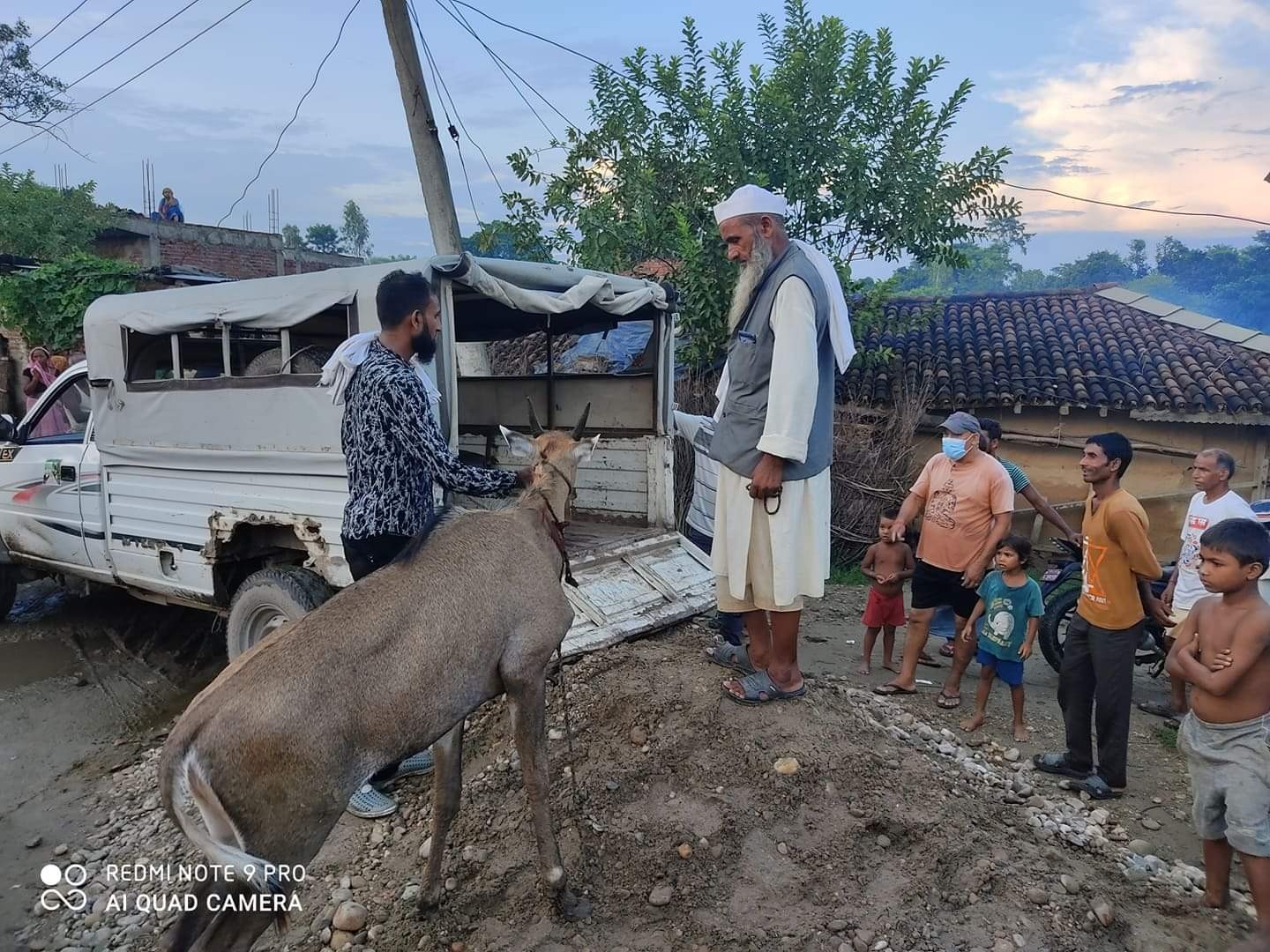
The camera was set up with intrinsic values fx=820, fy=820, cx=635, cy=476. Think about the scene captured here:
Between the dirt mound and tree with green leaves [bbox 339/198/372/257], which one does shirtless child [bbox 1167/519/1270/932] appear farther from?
tree with green leaves [bbox 339/198/372/257]

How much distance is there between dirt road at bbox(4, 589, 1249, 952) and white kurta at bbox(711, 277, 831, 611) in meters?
0.63

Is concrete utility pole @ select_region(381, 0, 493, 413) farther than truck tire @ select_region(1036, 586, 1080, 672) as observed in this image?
Yes

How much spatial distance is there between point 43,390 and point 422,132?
4888 millimetres

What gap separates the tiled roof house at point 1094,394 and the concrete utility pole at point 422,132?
5.72 metres

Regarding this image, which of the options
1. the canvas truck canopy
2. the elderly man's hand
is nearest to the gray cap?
the elderly man's hand

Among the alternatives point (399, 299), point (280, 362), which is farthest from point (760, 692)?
point (280, 362)

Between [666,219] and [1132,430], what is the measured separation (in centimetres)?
707

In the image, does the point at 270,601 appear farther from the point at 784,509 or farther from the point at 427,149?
the point at 427,149

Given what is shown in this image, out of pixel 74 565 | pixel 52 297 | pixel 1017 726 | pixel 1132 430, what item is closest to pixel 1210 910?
pixel 1017 726

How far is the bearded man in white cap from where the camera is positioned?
358 cm

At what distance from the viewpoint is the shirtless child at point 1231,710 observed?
2863 mm

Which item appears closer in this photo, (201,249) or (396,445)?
(396,445)

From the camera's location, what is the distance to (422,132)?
8.37 metres

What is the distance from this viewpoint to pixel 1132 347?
41.3 feet
